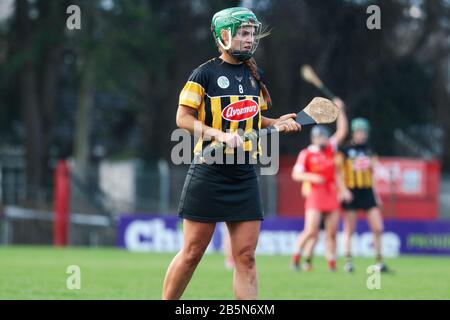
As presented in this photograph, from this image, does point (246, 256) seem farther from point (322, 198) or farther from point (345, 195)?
point (322, 198)

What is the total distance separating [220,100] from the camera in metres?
7.66

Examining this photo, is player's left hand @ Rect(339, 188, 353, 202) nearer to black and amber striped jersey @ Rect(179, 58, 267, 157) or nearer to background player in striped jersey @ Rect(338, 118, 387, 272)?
background player in striped jersey @ Rect(338, 118, 387, 272)

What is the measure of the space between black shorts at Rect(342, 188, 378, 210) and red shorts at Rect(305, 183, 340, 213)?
305 millimetres

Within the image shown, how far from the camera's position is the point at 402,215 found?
86.0 feet

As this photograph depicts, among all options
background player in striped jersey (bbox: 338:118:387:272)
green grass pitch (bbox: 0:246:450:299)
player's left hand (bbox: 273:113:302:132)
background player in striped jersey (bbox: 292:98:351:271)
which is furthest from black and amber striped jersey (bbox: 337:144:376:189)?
player's left hand (bbox: 273:113:302:132)

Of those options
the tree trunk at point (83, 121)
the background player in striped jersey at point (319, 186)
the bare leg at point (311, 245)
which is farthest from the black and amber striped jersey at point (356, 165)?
the tree trunk at point (83, 121)

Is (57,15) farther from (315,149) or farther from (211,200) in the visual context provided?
(211,200)

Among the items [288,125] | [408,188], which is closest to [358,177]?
[288,125]

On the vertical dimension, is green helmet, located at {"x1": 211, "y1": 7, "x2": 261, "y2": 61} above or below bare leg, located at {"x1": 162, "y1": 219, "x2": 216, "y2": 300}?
above

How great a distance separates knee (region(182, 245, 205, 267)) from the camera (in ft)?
25.2

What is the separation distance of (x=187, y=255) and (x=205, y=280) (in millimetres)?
5539

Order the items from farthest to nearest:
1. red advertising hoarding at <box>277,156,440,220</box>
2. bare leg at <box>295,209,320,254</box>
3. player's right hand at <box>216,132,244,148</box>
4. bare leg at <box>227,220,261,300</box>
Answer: red advertising hoarding at <box>277,156,440,220</box> < bare leg at <box>295,209,320,254</box> < bare leg at <box>227,220,261,300</box> < player's right hand at <box>216,132,244,148</box>

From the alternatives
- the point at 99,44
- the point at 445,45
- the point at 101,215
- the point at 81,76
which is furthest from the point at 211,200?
the point at 445,45
